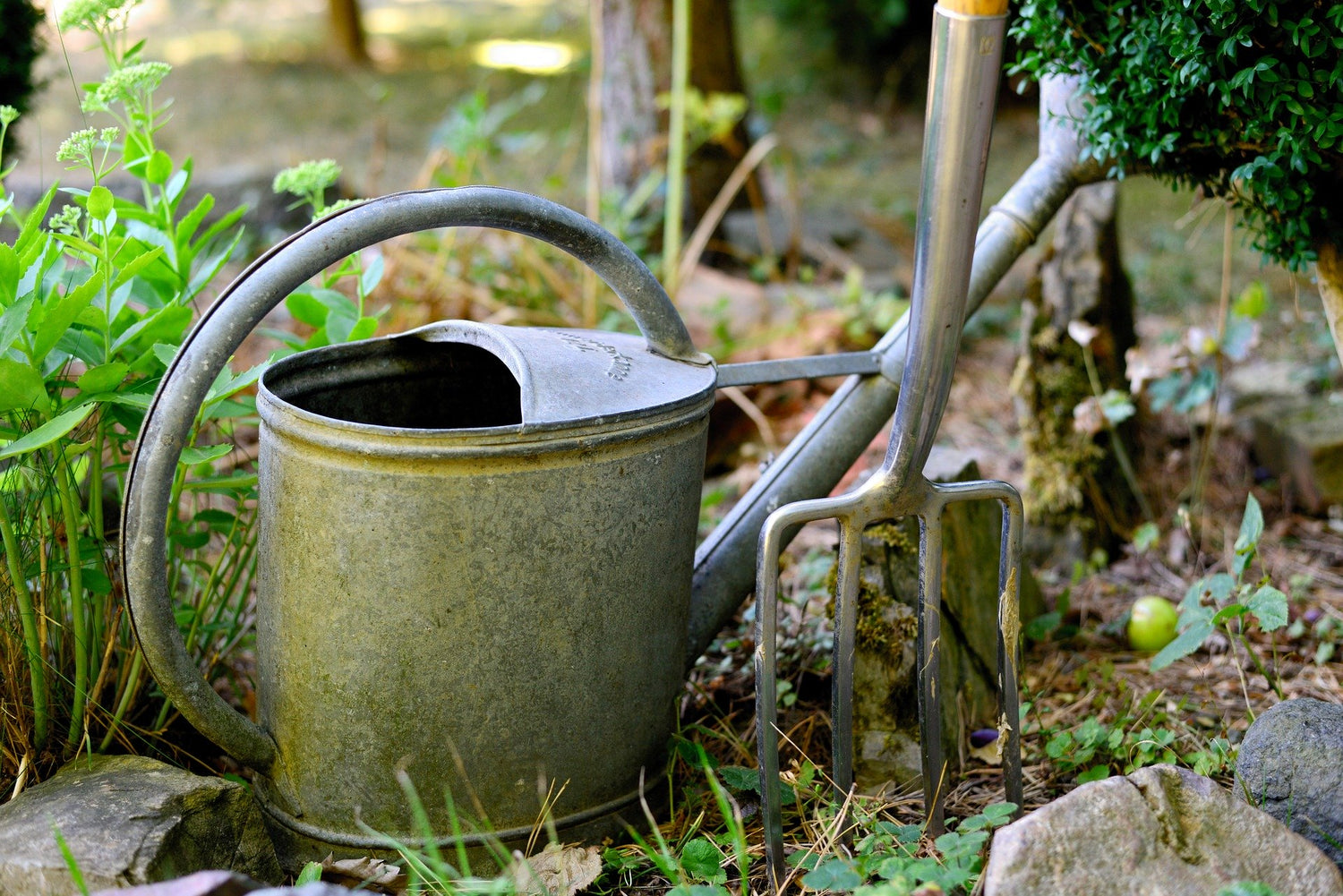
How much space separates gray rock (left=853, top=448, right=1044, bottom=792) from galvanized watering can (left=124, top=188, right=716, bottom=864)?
0.36m

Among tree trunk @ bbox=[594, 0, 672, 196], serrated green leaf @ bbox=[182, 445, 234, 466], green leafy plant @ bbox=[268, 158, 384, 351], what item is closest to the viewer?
serrated green leaf @ bbox=[182, 445, 234, 466]

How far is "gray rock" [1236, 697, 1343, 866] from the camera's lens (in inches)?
52.7

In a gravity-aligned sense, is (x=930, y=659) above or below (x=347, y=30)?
below

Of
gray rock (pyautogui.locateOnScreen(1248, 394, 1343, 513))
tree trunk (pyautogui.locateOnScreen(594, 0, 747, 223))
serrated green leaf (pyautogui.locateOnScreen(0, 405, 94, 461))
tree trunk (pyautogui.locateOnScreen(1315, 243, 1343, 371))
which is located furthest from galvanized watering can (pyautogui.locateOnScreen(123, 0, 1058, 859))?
tree trunk (pyautogui.locateOnScreen(594, 0, 747, 223))

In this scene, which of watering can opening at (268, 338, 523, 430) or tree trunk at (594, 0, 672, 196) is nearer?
watering can opening at (268, 338, 523, 430)

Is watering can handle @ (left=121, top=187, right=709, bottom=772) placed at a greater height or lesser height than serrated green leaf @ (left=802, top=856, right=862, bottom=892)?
greater

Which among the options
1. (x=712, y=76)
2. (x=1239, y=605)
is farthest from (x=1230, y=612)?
(x=712, y=76)

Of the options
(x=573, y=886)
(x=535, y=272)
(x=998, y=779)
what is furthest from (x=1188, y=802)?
(x=535, y=272)

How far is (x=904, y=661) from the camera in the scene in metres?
1.72

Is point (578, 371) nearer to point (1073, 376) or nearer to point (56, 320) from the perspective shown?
point (56, 320)

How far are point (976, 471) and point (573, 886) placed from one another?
1005mm

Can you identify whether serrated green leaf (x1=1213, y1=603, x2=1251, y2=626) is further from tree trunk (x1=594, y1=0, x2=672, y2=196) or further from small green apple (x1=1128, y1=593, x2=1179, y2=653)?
A: tree trunk (x1=594, y1=0, x2=672, y2=196)

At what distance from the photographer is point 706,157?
14.1 ft

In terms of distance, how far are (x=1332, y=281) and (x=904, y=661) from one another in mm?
853
